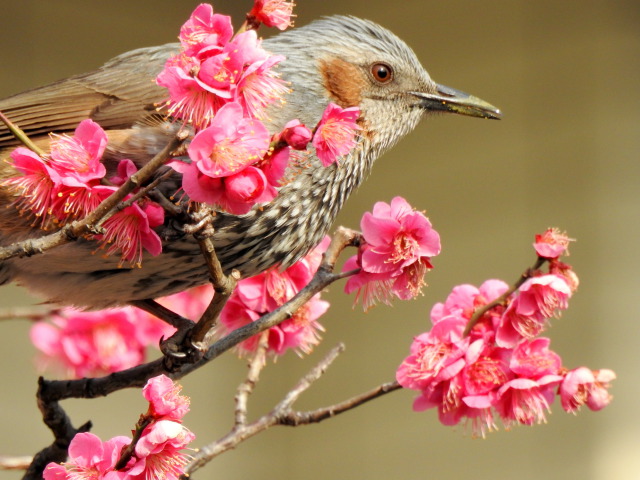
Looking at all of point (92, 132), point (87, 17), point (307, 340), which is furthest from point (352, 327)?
point (92, 132)

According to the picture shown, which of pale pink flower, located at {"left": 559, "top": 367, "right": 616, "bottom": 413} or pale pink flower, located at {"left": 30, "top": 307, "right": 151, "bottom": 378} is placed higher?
pale pink flower, located at {"left": 30, "top": 307, "right": 151, "bottom": 378}

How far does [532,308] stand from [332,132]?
0.74 meters

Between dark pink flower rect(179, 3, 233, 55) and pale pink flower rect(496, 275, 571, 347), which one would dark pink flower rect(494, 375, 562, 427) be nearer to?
pale pink flower rect(496, 275, 571, 347)

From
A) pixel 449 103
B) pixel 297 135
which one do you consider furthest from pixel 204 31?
pixel 449 103

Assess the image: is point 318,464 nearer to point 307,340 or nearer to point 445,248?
point 445,248

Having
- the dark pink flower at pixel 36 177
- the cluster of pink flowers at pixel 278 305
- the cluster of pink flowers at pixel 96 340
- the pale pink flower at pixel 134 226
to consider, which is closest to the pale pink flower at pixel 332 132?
the pale pink flower at pixel 134 226

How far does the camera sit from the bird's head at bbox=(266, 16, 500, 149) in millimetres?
2482

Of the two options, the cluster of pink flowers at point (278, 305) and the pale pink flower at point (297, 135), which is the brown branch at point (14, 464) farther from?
the pale pink flower at point (297, 135)

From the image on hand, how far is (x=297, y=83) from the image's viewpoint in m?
2.42

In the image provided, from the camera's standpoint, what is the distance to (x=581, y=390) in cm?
211

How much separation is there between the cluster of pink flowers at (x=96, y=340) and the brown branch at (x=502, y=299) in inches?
41.2

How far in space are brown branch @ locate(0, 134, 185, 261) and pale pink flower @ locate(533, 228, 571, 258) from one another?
0.93m

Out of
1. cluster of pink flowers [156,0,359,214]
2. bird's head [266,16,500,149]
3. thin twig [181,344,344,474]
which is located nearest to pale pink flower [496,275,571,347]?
thin twig [181,344,344,474]

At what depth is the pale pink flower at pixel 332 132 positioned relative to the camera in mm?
1500
